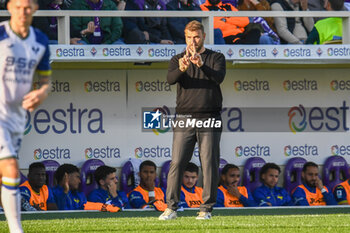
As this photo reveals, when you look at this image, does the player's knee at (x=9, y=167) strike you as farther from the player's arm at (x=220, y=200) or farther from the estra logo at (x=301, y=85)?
the estra logo at (x=301, y=85)

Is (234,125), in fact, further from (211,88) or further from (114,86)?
(211,88)

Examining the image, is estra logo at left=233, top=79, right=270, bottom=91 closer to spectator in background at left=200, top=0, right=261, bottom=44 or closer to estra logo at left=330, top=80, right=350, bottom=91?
spectator in background at left=200, top=0, right=261, bottom=44

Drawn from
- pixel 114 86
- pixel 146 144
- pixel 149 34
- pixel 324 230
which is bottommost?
pixel 324 230

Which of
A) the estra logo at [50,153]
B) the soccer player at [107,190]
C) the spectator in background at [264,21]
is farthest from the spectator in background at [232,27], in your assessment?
the estra logo at [50,153]

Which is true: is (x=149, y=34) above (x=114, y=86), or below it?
above

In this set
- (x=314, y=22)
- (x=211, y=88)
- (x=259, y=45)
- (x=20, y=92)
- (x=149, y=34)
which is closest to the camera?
(x=20, y=92)

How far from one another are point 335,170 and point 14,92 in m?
8.15

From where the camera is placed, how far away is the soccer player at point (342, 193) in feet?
43.2

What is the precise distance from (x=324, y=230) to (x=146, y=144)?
Result: 5.97 metres

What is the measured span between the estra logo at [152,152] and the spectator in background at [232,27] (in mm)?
2078

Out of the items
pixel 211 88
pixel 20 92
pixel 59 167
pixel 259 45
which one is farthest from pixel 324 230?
pixel 59 167

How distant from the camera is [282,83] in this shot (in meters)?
13.8

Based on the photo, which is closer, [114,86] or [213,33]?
[213,33]

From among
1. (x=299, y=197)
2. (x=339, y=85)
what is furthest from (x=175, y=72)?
(x=339, y=85)
